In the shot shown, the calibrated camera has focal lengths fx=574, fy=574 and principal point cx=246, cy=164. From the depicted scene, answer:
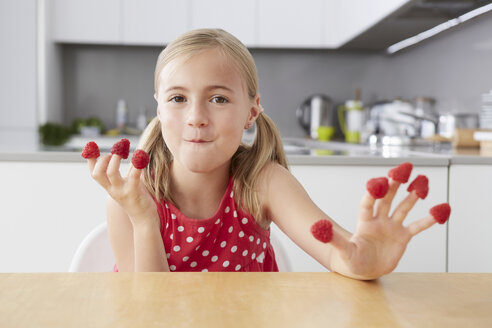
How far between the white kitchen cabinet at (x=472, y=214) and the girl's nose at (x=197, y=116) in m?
0.99

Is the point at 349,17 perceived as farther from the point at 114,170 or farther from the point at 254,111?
the point at 114,170

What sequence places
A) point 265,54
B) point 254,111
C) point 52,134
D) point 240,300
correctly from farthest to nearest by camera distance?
point 265,54, point 52,134, point 254,111, point 240,300

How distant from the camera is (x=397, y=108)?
3090mm

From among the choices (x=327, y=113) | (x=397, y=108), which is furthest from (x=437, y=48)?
(x=327, y=113)

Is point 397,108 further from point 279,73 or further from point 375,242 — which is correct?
point 375,242

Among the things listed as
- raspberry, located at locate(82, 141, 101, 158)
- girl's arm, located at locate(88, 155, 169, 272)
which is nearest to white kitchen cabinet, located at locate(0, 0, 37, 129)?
girl's arm, located at locate(88, 155, 169, 272)

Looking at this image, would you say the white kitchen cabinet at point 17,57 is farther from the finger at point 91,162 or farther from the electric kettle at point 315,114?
the finger at point 91,162

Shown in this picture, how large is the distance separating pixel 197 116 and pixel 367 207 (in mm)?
323

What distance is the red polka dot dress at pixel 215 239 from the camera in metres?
1.02

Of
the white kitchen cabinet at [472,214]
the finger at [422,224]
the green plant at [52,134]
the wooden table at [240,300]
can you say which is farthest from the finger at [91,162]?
the green plant at [52,134]

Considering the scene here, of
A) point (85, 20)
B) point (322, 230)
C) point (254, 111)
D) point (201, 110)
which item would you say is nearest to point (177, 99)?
point (201, 110)

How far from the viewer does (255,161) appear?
3.41ft

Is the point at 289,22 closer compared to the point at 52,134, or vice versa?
the point at 52,134

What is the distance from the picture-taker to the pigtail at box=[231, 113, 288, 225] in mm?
1013
